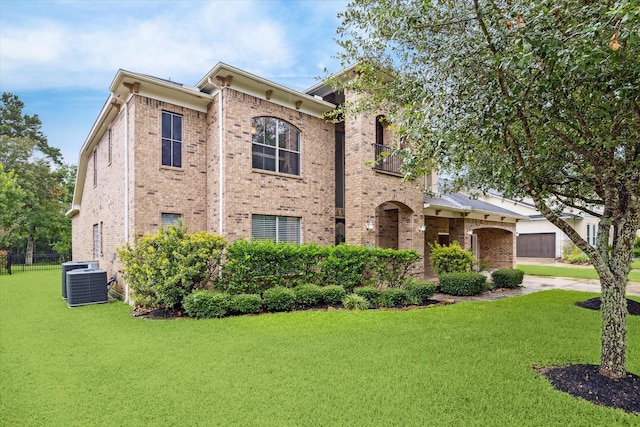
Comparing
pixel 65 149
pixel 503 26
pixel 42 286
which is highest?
pixel 65 149

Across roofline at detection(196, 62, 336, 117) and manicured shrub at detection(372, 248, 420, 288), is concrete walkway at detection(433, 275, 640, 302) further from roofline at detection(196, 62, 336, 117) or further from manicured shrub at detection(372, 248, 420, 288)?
roofline at detection(196, 62, 336, 117)

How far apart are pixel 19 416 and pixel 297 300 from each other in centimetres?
574

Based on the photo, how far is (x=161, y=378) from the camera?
14.6 feet

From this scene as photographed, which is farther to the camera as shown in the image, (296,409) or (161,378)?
(161,378)

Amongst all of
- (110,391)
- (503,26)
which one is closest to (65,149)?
(110,391)

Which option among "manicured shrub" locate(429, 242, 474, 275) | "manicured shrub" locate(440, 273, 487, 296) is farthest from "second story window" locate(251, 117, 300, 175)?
"manicured shrub" locate(440, 273, 487, 296)

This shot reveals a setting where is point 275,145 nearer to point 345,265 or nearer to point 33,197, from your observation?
point 345,265

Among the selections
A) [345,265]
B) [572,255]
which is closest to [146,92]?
[345,265]

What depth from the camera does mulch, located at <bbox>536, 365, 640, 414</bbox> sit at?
12.1ft

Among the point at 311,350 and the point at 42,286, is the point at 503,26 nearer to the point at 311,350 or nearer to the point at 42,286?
the point at 311,350

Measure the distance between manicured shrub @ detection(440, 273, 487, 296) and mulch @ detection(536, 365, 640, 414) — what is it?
648 cm

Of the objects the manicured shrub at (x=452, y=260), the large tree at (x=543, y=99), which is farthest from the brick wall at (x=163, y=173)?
the manicured shrub at (x=452, y=260)

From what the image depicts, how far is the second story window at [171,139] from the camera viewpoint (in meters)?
9.98

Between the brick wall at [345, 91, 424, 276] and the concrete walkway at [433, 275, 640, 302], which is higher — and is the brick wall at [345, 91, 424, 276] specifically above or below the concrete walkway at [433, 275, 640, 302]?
above
